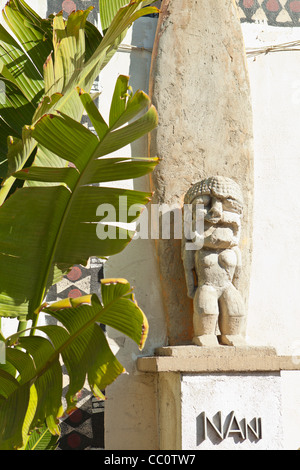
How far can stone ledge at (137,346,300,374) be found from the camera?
3.33m

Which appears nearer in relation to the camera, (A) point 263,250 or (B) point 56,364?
(B) point 56,364

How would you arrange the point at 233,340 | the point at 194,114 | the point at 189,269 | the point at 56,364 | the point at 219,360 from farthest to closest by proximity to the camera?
the point at 194,114 < the point at 189,269 < the point at 233,340 < the point at 219,360 < the point at 56,364

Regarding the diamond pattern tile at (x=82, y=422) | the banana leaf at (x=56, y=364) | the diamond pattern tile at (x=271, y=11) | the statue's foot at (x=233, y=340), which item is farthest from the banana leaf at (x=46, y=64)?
the diamond pattern tile at (x=271, y=11)

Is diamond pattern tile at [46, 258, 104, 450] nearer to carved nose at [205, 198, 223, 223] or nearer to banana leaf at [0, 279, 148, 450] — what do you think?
carved nose at [205, 198, 223, 223]

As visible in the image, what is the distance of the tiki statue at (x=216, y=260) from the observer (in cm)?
350

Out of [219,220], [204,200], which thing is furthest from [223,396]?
[204,200]

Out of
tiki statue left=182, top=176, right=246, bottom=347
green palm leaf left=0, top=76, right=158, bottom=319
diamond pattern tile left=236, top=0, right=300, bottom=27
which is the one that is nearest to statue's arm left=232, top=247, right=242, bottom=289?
tiki statue left=182, top=176, right=246, bottom=347

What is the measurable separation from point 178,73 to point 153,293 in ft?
4.02

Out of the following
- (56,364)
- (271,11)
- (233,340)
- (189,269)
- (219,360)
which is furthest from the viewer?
(271,11)

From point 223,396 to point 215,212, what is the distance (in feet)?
2.92

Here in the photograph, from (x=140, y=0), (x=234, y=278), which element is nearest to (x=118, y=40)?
(x=140, y=0)

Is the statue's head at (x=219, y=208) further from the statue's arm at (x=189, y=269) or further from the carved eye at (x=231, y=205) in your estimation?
the statue's arm at (x=189, y=269)

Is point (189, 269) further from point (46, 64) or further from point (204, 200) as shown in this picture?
point (46, 64)

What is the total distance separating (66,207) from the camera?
245 cm
